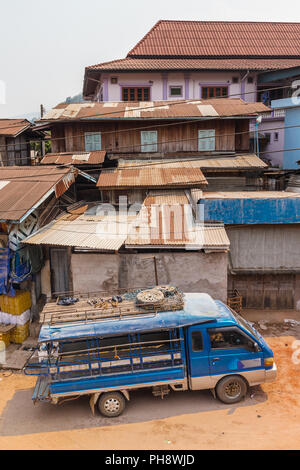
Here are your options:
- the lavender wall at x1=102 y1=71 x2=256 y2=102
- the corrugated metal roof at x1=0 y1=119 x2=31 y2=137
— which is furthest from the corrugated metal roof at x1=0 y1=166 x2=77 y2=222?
the lavender wall at x1=102 y1=71 x2=256 y2=102

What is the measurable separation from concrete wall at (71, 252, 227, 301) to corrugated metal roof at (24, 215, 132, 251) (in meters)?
0.55

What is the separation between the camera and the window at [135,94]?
26.9 metres

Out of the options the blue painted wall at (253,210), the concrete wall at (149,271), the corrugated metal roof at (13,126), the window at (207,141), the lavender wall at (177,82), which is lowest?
the concrete wall at (149,271)

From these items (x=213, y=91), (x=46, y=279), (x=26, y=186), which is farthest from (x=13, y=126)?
(x=213, y=91)

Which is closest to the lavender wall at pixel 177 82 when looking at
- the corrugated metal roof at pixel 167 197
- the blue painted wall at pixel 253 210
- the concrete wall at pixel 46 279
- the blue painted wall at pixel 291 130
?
the blue painted wall at pixel 291 130

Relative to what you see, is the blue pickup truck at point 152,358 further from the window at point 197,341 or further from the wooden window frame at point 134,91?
the wooden window frame at point 134,91

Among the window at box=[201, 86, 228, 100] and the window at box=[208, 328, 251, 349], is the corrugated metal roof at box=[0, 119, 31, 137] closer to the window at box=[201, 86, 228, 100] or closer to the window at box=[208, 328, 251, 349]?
the window at box=[201, 86, 228, 100]

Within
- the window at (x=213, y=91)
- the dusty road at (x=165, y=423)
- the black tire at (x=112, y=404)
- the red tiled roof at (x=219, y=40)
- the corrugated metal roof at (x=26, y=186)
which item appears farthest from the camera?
the red tiled roof at (x=219, y=40)

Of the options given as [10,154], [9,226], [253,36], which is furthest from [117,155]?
[253,36]

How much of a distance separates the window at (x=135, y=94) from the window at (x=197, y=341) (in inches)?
883

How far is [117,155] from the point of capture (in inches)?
781

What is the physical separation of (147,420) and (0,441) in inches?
127

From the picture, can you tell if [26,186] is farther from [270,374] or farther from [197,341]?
[270,374]

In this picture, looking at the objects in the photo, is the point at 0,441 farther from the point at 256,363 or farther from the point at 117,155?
the point at 117,155
